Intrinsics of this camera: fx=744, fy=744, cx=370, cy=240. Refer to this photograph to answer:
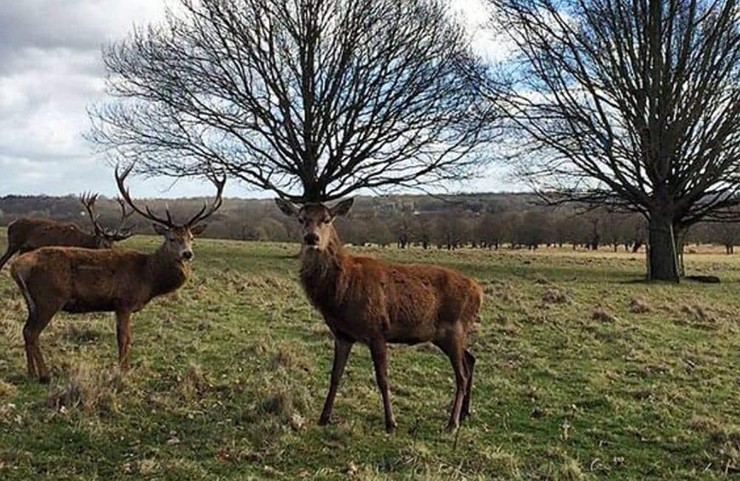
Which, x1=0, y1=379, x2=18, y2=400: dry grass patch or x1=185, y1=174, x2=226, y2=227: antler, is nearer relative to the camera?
x1=0, y1=379, x2=18, y2=400: dry grass patch

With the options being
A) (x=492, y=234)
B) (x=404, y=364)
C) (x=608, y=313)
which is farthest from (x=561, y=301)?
(x=492, y=234)

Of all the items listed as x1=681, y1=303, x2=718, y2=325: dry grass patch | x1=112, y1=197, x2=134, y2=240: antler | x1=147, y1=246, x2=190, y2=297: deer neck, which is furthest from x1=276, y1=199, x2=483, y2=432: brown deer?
x1=112, y1=197, x2=134, y2=240: antler

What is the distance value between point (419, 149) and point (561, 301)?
11349 mm

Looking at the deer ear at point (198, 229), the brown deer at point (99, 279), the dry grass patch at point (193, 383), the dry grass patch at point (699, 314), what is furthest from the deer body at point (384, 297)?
the dry grass patch at point (699, 314)

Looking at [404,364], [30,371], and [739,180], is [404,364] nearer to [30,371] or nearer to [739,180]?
[30,371]

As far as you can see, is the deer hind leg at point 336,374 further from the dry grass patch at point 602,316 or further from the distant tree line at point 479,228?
the distant tree line at point 479,228

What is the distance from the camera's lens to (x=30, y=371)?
7762mm

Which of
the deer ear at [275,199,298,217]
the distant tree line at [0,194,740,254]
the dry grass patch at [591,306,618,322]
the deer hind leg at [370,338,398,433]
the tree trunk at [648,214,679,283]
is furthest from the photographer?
the distant tree line at [0,194,740,254]

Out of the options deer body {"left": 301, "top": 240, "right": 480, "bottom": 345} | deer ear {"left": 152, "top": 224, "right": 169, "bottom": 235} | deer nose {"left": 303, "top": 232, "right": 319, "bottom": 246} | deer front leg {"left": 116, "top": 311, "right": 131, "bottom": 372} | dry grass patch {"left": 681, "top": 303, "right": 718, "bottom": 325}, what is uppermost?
deer ear {"left": 152, "top": 224, "right": 169, "bottom": 235}

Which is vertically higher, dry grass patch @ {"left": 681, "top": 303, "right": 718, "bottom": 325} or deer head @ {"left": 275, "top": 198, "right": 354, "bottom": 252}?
deer head @ {"left": 275, "top": 198, "right": 354, "bottom": 252}

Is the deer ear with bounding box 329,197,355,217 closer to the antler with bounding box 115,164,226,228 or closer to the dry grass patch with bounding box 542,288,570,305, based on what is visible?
the antler with bounding box 115,164,226,228

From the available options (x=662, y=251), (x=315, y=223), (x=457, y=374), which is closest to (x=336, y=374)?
(x=457, y=374)

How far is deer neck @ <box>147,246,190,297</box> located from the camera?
9.00 m

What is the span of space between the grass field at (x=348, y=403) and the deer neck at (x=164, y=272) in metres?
Result: 0.84
